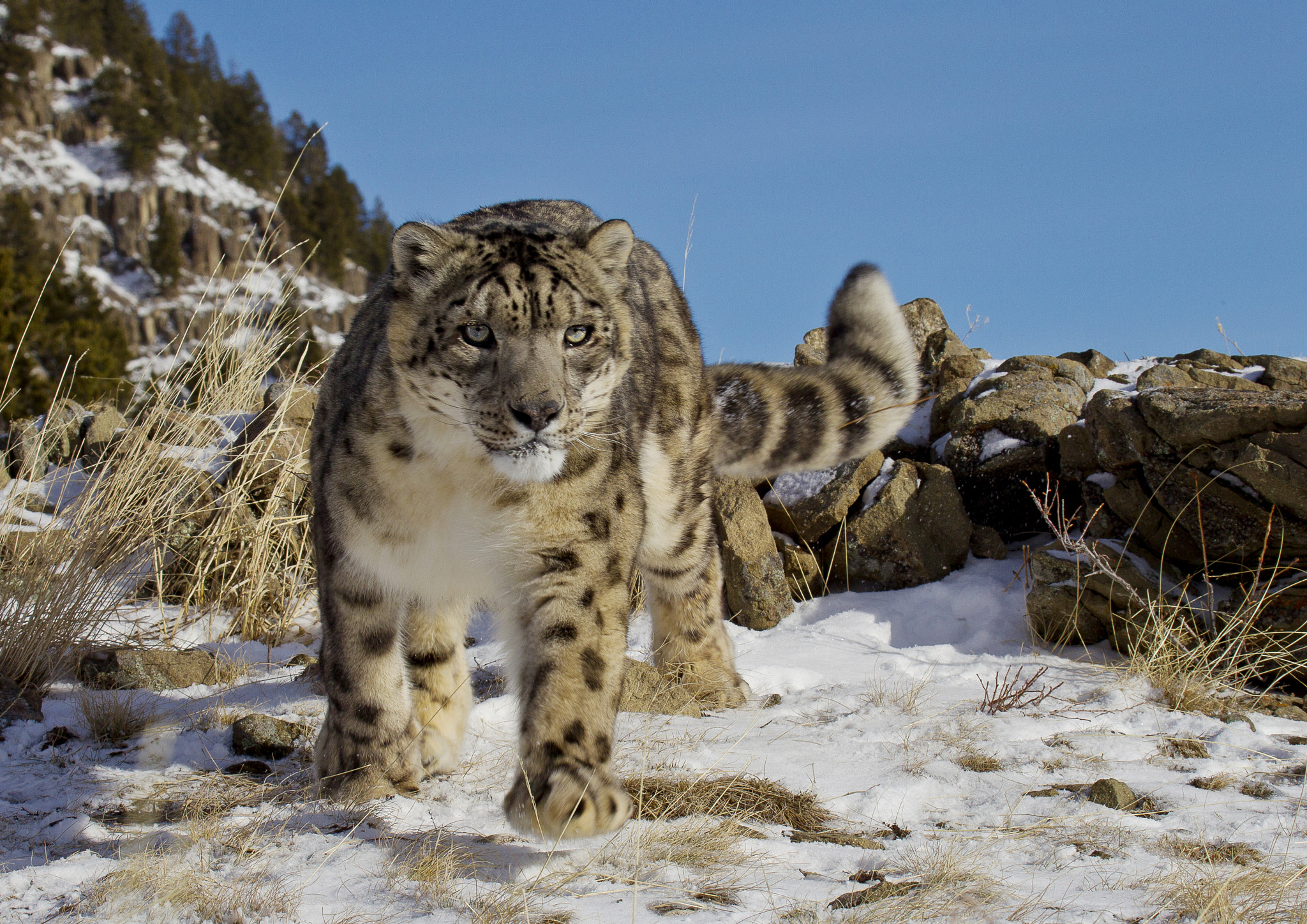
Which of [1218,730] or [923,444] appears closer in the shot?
[1218,730]

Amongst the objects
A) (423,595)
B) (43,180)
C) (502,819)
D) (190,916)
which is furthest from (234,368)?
(43,180)

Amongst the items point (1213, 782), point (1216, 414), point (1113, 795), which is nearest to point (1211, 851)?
point (1113, 795)

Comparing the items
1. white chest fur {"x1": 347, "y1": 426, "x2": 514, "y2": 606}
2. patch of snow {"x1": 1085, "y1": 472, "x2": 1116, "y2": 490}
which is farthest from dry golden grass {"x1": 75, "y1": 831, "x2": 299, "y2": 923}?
patch of snow {"x1": 1085, "y1": 472, "x2": 1116, "y2": 490}

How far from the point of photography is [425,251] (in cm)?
347

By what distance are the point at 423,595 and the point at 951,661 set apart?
11.8 ft

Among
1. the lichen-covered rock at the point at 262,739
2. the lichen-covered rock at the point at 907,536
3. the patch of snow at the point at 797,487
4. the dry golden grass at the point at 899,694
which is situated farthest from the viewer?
the patch of snow at the point at 797,487

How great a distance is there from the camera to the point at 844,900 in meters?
2.76

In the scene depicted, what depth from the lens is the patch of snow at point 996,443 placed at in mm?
7699

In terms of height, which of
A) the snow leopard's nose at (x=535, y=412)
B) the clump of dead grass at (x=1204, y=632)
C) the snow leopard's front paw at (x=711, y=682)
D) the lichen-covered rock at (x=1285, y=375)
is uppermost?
the lichen-covered rock at (x=1285, y=375)

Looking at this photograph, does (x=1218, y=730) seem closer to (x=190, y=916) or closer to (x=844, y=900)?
(x=844, y=900)

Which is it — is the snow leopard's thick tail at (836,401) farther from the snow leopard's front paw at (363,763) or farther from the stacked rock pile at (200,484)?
the stacked rock pile at (200,484)

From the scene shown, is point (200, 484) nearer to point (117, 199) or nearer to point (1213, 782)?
point (1213, 782)

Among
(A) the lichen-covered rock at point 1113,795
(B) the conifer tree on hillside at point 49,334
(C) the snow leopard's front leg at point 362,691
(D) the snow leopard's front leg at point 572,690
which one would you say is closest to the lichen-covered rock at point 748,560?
(A) the lichen-covered rock at point 1113,795

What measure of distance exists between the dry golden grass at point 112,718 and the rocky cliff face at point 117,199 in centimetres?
8759
